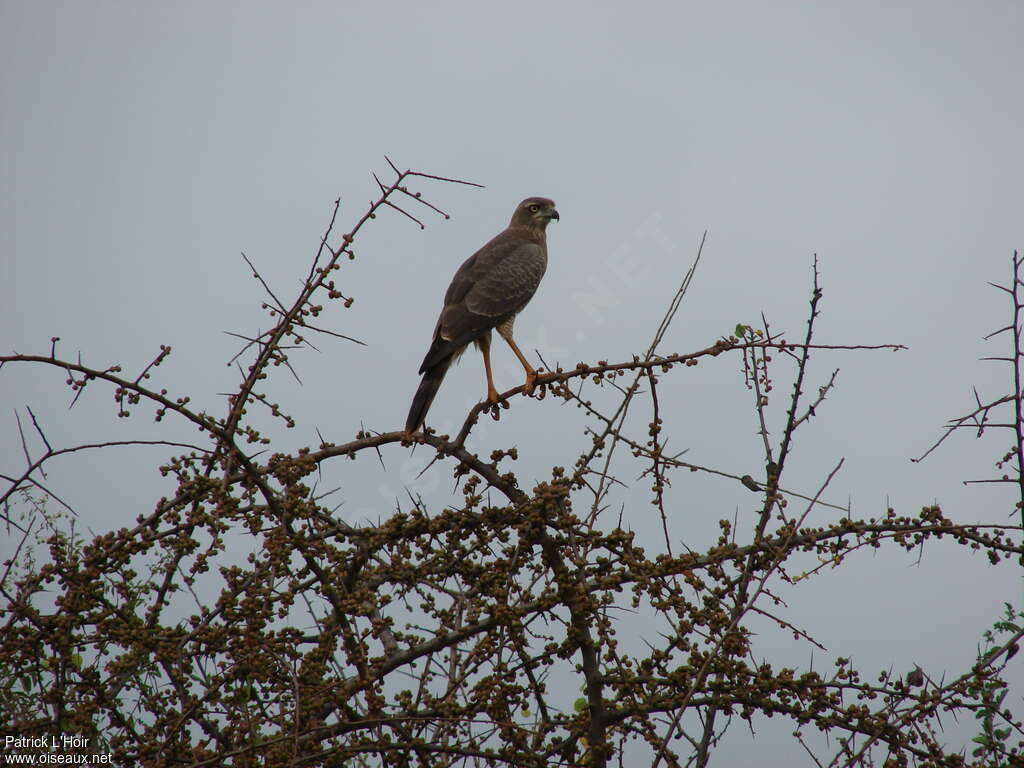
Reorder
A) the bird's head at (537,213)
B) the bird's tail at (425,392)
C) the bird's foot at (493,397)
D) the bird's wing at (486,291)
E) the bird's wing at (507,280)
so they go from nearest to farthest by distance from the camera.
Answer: the bird's tail at (425,392) → the bird's foot at (493,397) → the bird's wing at (486,291) → the bird's wing at (507,280) → the bird's head at (537,213)

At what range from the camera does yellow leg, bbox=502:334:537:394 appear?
5.98 meters

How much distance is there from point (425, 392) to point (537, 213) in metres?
3.77

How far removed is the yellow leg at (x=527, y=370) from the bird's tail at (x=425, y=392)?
1.87 feet

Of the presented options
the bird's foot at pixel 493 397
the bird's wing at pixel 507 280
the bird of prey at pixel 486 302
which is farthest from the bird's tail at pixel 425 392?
the bird's wing at pixel 507 280

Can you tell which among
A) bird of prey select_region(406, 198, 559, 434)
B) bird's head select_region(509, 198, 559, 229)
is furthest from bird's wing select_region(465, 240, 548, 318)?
bird's head select_region(509, 198, 559, 229)

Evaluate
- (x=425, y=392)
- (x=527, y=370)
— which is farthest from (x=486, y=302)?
(x=425, y=392)

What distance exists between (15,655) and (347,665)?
1225mm

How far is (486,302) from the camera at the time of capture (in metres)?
7.06

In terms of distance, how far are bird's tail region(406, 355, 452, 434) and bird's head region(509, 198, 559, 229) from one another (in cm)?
311

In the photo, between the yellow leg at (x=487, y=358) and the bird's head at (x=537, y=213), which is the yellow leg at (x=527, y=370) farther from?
the bird's head at (x=537, y=213)

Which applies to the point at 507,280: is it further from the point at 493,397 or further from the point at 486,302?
the point at 493,397

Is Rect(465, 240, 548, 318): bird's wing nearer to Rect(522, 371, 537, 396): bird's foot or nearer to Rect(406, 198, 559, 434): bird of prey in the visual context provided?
Rect(406, 198, 559, 434): bird of prey

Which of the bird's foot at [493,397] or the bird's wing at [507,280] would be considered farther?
the bird's wing at [507,280]

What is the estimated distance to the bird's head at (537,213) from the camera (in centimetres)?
904
